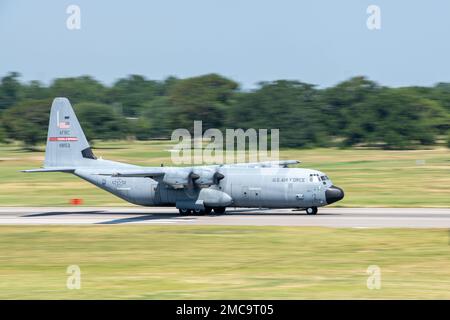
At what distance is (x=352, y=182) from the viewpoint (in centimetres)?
6881

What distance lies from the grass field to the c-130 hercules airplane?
7352 mm

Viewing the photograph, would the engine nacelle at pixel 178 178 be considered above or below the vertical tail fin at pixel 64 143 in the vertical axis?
below

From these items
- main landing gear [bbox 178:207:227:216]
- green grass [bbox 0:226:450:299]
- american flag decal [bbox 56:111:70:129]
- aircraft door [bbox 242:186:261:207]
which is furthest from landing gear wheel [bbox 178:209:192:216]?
american flag decal [bbox 56:111:70:129]

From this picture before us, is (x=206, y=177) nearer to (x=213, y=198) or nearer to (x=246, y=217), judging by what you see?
(x=213, y=198)

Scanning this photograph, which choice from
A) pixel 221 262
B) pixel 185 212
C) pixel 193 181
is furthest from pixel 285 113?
pixel 221 262

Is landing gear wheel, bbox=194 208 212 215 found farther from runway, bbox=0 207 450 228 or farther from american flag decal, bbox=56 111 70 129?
american flag decal, bbox=56 111 70 129

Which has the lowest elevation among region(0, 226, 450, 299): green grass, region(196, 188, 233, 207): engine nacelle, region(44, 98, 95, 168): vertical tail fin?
region(0, 226, 450, 299): green grass

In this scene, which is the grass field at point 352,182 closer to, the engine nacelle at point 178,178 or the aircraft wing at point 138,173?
the aircraft wing at point 138,173

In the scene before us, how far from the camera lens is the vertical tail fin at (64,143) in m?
48.6

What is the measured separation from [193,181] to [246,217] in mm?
3669

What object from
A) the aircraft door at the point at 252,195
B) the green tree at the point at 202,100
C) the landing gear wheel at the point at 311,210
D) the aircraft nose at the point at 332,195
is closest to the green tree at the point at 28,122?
the green tree at the point at 202,100

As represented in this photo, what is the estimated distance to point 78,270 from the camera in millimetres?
27969


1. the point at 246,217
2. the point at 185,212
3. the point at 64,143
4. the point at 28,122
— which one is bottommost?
the point at 246,217

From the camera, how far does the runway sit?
41.5 m
